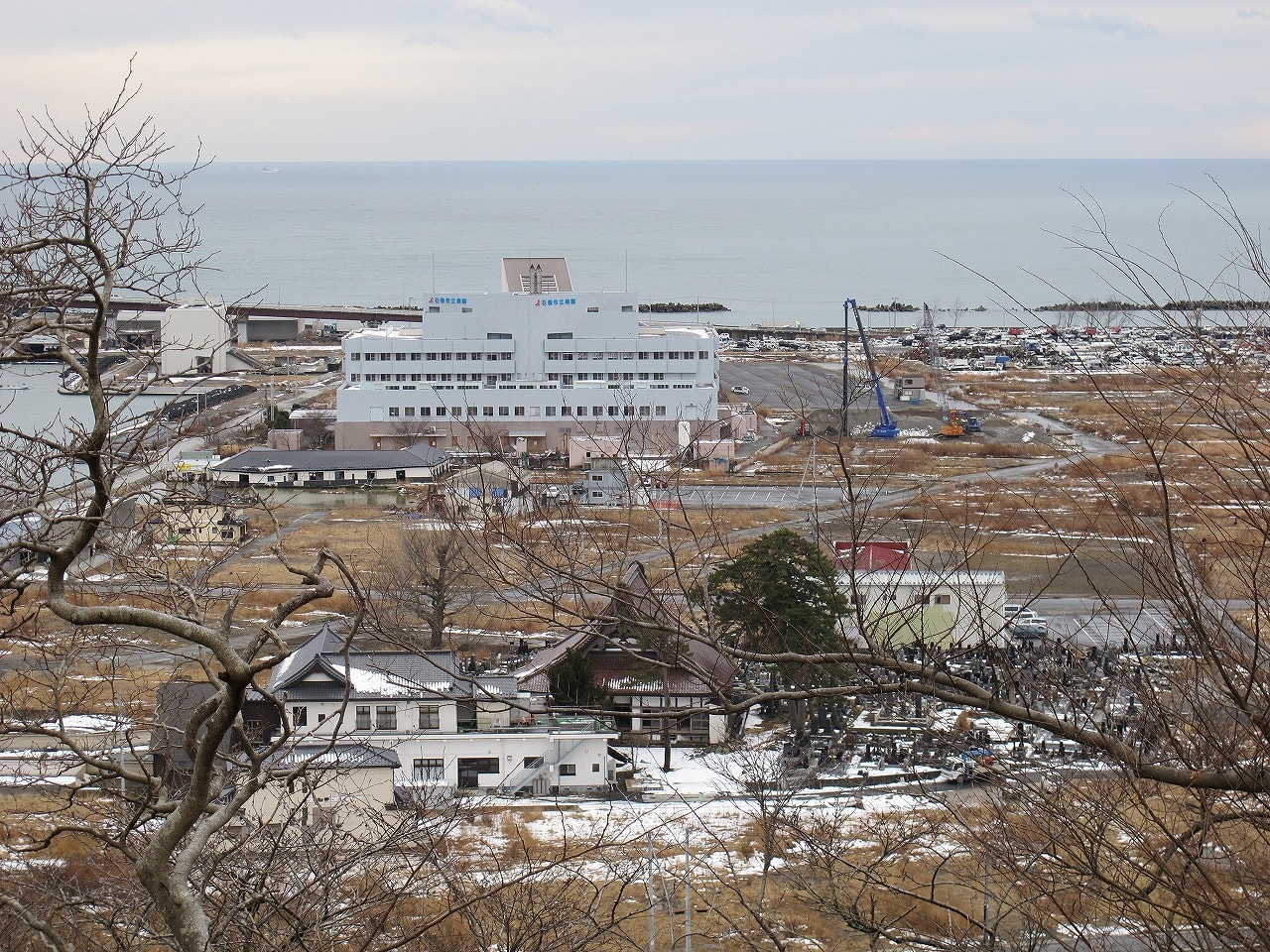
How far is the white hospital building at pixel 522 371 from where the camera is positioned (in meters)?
17.9

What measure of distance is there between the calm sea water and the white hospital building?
5011 mm

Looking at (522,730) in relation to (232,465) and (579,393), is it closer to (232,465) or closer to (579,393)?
(232,465)

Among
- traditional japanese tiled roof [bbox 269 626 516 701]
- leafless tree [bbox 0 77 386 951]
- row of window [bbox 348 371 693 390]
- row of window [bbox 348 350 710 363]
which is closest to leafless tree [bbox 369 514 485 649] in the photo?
traditional japanese tiled roof [bbox 269 626 516 701]

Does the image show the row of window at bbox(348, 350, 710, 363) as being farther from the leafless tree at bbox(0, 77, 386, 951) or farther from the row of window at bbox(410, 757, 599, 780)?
the leafless tree at bbox(0, 77, 386, 951)

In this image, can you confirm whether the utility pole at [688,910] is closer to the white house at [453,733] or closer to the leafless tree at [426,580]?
the white house at [453,733]

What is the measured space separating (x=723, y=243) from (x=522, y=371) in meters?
50.1

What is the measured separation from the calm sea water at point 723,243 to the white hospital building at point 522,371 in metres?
5.01

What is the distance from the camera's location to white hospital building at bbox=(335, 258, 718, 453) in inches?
706

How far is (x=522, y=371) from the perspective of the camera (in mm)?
18859

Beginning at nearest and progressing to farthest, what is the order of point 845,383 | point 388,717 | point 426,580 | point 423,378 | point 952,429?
1. point 845,383
2. point 388,717
3. point 426,580
4. point 423,378
5. point 952,429

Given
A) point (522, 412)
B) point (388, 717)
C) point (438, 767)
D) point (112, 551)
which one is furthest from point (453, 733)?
point (522, 412)

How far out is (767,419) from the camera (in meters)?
21.0

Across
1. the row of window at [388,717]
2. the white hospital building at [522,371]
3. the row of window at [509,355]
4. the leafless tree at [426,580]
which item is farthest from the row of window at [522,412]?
the row of window at [388,717]

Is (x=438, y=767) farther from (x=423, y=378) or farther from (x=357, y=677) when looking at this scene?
(x=423, y=378)
